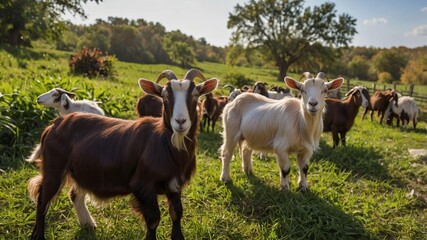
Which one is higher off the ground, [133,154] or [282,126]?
[133,154]

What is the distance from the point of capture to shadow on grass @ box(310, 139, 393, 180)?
6117 millimetres

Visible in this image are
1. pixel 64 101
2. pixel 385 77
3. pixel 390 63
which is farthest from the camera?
pixel 390 63

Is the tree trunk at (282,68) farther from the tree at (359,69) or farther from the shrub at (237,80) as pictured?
the tree at (359,69)

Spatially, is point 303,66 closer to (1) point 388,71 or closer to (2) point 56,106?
(1) point 388,71

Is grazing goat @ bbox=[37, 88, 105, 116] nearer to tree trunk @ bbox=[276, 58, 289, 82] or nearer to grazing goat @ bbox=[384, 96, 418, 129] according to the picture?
grazing goat @ bbox=[384, 96, 418, 129]

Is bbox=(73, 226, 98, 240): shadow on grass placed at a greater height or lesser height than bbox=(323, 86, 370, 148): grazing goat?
lesser

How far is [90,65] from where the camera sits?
1736 cm

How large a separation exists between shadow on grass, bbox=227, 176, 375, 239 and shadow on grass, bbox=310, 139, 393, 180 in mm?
1901

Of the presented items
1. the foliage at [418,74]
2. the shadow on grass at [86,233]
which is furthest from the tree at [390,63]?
the shadow on grass at [86,233]

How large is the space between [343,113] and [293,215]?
15.4 feet

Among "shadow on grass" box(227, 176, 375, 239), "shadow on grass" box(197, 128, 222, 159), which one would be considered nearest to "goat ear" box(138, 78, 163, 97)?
"shadow on grass" box(227, 176, 375, 239)

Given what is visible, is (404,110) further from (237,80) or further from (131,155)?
(131,155)

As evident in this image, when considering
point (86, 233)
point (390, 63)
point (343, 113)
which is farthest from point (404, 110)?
point (390, 63)

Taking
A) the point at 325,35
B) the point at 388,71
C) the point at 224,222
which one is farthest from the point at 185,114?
the point at 388,71
